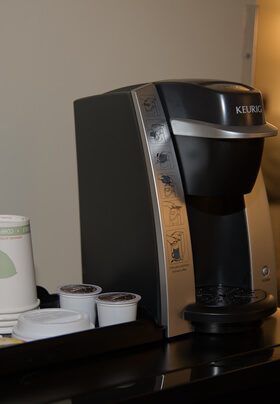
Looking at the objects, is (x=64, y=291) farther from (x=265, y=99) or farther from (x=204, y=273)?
(x=265, y=99)

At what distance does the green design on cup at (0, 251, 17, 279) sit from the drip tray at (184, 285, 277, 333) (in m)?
0.29

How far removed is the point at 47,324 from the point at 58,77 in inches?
26.5

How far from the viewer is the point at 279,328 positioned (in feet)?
3.39

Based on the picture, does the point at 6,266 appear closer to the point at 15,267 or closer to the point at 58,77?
the point at 15,267

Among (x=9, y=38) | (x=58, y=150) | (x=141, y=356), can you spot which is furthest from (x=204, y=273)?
(x=9, y=38)

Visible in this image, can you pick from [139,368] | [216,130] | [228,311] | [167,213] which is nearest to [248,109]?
[216,130]

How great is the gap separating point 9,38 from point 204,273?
2.12 feet

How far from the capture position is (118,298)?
0.96 m

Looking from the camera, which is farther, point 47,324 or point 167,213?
point 167,213

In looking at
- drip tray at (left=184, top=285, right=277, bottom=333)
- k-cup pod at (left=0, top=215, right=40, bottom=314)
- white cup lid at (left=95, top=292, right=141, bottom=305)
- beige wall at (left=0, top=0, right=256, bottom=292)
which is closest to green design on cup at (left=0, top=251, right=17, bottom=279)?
k-cup pod at (left=0, top=215, right=40, bottom=314)

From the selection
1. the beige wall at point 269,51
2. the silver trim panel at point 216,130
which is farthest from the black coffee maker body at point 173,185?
the beige wall at point 269,51

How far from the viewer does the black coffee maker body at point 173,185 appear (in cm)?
95

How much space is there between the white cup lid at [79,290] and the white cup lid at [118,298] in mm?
23

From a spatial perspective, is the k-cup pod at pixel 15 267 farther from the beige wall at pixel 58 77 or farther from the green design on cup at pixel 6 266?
the beige wall at pixel 58 77
